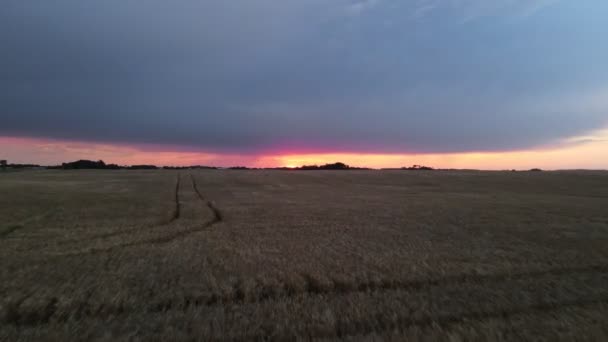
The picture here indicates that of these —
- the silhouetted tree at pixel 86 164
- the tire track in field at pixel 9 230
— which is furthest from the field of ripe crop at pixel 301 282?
the silhouetted tree at pixel 86 164

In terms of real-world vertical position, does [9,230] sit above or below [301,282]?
below

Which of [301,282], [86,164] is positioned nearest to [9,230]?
[301,282]

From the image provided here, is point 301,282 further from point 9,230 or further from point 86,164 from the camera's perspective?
point 86,164

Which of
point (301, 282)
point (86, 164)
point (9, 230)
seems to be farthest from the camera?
point (86, 164)

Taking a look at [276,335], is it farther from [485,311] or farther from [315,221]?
[315,221]

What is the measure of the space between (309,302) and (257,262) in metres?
2.49

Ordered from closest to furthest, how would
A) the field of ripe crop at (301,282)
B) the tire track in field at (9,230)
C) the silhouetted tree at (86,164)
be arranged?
the field of ripe crop at (301,282)
the tire track in field at (9,230)
the silhouetted tree at (86,164)

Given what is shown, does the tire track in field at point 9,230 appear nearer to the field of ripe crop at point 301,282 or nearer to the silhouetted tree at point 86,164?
the field of ripe crop at point 301,282

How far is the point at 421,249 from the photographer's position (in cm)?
849

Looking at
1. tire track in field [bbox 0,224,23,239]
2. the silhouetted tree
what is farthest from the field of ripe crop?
the silhouetted tree

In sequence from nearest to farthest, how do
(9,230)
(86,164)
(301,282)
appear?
(301,282)
(9,230)
(86,164)

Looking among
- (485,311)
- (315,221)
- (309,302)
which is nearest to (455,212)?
(315,221)

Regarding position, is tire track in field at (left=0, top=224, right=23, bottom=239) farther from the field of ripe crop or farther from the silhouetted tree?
the silhouetted tree

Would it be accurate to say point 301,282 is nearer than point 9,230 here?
Yes
